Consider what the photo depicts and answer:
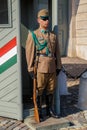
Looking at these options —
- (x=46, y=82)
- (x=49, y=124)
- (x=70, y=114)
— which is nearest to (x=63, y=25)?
(x=70, y=114)

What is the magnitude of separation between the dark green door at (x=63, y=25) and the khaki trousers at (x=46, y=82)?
783cm

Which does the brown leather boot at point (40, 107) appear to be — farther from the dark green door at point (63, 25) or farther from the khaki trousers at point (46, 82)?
the dark green door at point (63, 25)

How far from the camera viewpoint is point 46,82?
18.1 feet

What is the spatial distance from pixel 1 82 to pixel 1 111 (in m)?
0.48

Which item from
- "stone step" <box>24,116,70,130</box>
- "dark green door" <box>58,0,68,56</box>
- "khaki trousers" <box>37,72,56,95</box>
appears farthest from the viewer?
"dark green door" <box>58,0,68,56</box>

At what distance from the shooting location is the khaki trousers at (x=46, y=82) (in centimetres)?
545

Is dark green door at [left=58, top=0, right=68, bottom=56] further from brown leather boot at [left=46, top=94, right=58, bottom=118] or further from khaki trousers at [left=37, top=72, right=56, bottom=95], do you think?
khaki trousers at [left=37, top=72, right=56, bottom=95]

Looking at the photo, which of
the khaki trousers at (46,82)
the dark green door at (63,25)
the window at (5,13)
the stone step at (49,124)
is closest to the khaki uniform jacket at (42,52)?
the khaki trousers at (46,82)

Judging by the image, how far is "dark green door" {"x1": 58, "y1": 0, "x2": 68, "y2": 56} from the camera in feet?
43.4

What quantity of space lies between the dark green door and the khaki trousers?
783cm

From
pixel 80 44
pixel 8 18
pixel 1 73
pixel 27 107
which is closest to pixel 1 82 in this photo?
pixel 1 73

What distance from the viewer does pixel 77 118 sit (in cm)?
591

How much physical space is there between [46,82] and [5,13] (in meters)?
1.24

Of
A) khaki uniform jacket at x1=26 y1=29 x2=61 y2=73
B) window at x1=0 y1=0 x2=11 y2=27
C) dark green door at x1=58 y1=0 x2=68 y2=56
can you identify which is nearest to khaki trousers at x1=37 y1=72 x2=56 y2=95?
khaki uniform jacket at x1=26 y1=29 x2=61 y2=73
